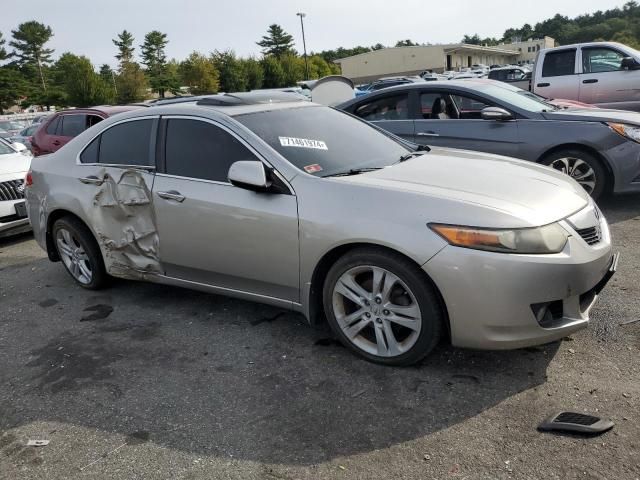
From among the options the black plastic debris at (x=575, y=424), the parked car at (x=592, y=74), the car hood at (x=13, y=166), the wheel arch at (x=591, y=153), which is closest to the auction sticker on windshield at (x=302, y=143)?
the black plastic debris at (x=575, y=424)

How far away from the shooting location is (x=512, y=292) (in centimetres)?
277

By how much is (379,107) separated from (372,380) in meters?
4.98

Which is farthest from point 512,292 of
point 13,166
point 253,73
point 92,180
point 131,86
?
point 253,73

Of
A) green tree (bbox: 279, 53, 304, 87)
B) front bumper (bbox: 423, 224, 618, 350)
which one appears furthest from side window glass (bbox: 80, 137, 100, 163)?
green tree (bbox: 279, 53, 304, 87)

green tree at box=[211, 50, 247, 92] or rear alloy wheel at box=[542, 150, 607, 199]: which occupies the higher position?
green tree at box=[211, 50, 247, 92]

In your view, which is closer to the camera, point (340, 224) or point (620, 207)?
point (340, 224)

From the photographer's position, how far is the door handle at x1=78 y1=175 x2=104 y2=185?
14.5 feet

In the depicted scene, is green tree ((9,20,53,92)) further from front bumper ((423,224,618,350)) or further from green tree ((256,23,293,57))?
front bumper ((423,224,618,350))

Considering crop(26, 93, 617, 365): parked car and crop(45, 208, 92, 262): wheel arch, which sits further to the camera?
crop(45, 208, 92, 262): wheel arch

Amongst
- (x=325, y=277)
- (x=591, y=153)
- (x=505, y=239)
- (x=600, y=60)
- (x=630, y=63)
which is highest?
(x=600, y=60)

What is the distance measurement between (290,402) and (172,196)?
1744 mm

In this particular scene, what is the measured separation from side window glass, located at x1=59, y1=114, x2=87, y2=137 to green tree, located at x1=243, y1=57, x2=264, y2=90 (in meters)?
46.9

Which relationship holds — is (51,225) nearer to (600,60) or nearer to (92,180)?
(92,180)

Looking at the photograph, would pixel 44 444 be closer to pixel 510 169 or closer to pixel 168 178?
pixel 168 178
